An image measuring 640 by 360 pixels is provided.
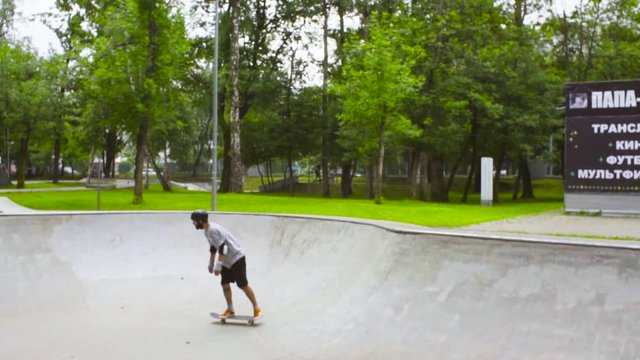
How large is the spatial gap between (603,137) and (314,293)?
13.4 metres

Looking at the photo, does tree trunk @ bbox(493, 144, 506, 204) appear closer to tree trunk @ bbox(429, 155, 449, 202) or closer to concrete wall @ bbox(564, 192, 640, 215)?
tree trunk @ bbox(429, 155, 449, 202)

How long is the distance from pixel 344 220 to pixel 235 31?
908 inches

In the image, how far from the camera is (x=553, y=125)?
3262 cm

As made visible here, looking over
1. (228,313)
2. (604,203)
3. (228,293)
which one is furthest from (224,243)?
Answer: (604,203)

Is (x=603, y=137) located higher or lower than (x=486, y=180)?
higher

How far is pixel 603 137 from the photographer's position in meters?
19.1

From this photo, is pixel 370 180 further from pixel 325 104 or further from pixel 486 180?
pixel 486 180

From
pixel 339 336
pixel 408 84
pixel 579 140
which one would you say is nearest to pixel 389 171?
pixel 408 84

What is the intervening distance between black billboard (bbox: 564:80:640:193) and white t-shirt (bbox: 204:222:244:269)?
14638mm

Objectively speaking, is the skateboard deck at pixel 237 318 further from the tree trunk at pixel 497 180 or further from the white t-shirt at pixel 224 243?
the tree trunk at pixel 497 180

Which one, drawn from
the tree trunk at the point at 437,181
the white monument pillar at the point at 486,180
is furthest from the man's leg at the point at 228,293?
the tree trunk at the point at 437,181

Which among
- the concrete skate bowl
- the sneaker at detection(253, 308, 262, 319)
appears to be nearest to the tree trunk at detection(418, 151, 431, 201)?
the concrete skate bowl

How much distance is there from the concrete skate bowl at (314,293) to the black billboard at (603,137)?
1119cm

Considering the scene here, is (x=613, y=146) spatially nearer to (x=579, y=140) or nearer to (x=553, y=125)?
(x=579, y=140)
